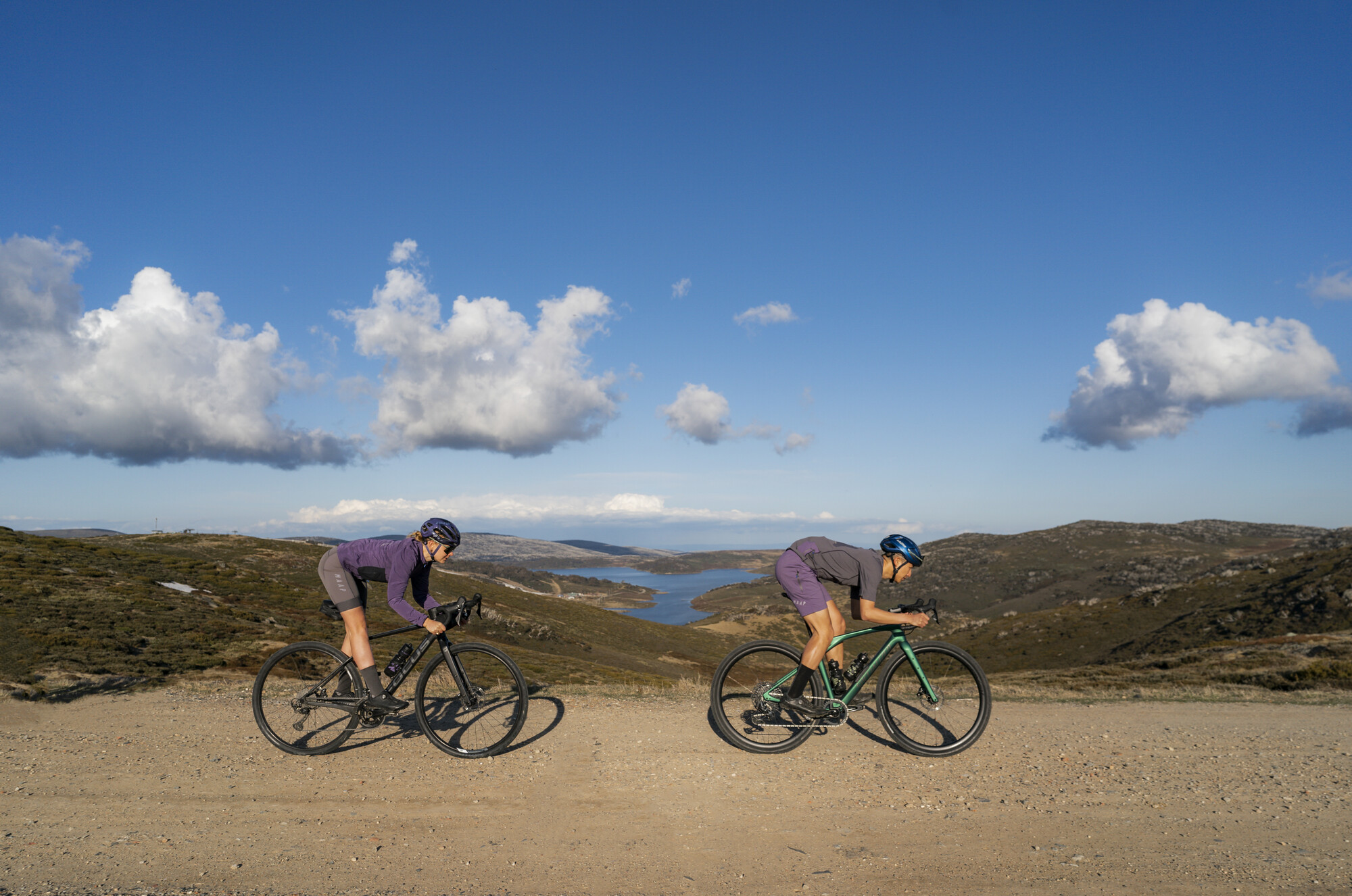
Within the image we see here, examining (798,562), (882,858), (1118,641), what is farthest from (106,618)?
(1118,641)

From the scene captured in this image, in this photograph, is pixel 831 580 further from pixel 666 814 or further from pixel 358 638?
pixel 358 638

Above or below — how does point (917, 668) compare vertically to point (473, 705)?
above

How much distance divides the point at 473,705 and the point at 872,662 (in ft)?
15.5

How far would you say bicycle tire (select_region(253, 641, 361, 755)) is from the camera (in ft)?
25.1

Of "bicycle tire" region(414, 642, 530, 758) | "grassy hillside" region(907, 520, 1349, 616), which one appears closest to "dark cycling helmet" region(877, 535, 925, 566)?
"bicycle tire" region(414, 642, 530, 758)

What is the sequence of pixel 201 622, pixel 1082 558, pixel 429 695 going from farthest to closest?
pixel 1082 558 → pixel 201 622 → pixel 429 695

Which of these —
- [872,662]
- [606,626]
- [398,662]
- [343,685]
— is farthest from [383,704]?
[606,626]

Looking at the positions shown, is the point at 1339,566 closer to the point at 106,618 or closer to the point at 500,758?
the point at 500,758

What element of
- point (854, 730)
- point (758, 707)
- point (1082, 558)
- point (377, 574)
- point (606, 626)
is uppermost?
point (377, 574)

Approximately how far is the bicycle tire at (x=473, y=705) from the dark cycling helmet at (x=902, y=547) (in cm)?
458

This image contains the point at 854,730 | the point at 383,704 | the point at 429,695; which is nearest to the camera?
the point at 383,704

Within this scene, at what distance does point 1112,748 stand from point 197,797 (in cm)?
1014

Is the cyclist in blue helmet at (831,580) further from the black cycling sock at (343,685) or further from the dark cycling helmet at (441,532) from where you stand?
the black cycling sock at (343,685)

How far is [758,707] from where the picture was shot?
7641 millimetres
